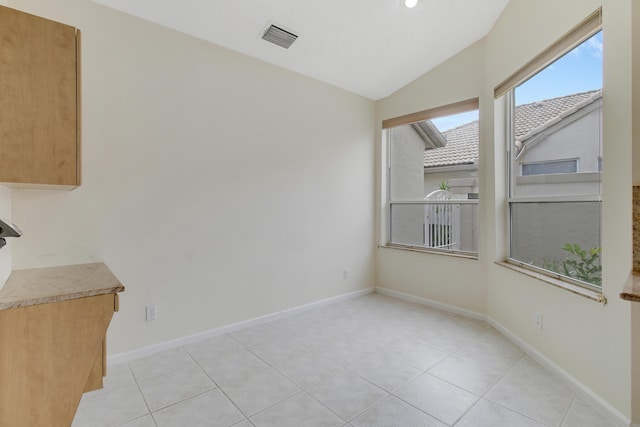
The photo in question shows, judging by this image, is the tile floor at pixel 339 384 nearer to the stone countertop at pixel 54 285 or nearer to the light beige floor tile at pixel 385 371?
the light beige floor tile at pixel 385 371

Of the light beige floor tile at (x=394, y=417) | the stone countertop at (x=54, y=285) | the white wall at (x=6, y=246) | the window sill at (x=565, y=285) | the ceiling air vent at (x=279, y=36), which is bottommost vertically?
the light beige floor tile at (x=394, y=417)

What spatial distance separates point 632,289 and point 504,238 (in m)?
1.92

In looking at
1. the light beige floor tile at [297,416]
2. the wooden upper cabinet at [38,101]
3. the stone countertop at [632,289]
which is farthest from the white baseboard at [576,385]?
the wooden upper cabinet at [38,101]

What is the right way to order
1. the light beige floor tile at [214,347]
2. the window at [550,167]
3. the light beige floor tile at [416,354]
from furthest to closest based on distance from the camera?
the light beige floor tile at [214,347] < the light beige floor tile at [416,354] < the window at [550,167]

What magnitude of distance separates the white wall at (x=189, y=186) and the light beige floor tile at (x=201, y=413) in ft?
2.73

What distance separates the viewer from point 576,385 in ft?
6.74

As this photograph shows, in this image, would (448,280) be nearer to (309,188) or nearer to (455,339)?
(455,339)

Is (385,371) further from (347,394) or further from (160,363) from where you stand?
(160,363)

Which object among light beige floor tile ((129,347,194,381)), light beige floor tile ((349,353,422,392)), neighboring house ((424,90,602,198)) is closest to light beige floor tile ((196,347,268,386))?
light beige floor tile ((129,347,194,381))

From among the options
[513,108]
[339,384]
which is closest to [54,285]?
[339,384]

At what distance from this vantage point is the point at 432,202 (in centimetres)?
385

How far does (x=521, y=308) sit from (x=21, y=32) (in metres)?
3.78

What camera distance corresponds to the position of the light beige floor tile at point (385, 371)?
7.09ft

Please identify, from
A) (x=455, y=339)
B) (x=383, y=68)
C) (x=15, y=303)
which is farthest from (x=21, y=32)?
(x=455, y=339)
